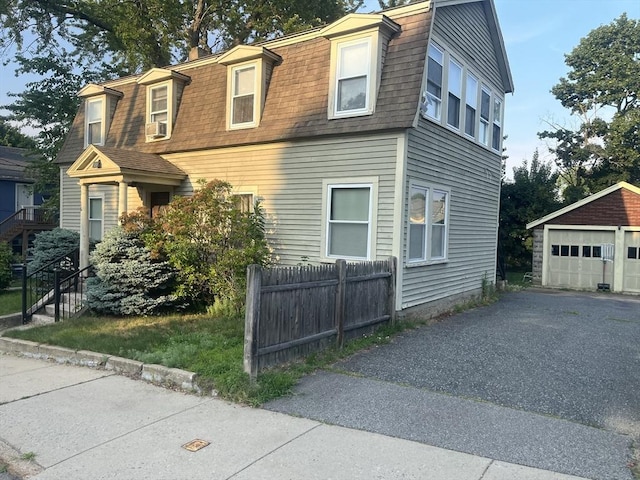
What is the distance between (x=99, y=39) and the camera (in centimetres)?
2405

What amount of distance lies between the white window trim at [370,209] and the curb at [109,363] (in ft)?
14.7

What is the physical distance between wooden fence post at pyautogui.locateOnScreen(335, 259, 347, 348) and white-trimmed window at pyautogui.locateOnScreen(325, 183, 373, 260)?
2073 millimetres

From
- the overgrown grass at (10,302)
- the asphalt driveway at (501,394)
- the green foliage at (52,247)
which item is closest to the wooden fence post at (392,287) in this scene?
the asphalt driveway at (501,394)

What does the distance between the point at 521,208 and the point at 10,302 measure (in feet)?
70.5

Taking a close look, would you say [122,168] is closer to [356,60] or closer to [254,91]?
[254,91]

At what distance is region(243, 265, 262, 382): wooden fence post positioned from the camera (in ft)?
19.0

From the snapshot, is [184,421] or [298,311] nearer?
[184,421]

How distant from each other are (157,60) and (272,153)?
54.1 ft

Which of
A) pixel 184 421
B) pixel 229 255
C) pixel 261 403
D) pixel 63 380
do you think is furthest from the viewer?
pixel 229 255

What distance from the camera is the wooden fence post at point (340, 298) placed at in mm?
7391

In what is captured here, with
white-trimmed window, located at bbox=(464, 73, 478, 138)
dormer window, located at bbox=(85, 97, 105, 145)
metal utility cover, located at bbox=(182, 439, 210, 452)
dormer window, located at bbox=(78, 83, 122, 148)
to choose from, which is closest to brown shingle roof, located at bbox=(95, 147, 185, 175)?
dormer window, located at bbox=(78, 83, 122, 148)

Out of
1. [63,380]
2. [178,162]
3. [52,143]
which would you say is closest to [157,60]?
[52,143]

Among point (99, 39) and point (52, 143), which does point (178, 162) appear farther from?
point (99, 39)

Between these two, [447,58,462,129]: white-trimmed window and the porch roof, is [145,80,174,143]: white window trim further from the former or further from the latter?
[447,58,462,129]: white-trimmed window
